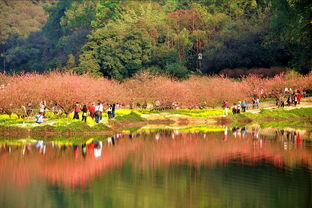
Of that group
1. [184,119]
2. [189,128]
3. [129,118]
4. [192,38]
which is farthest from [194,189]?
[192,38]

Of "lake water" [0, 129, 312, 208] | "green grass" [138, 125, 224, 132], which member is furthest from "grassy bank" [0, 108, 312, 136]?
"lake water" [0, 129, 312, 208]

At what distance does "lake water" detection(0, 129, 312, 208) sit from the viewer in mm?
26719

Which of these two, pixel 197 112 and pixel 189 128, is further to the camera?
pixel 197 112

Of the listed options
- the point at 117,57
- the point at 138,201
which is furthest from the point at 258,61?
the point at 138,201

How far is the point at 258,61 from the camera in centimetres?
8200

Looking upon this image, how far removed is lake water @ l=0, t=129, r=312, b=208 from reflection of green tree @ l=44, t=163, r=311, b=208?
0.11 feet

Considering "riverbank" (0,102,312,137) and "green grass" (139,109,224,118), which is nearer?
"riverbank" (0,102,312,137)

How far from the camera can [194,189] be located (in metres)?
28.8

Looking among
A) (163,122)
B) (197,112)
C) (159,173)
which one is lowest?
(159,173)

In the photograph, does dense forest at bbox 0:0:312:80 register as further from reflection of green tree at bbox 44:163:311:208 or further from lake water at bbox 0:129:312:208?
reflection of green tree at bbox 44:163:311:208

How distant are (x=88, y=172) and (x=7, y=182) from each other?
3792mm

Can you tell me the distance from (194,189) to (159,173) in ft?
12.7

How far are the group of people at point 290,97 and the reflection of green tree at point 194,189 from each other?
3105 centimetres

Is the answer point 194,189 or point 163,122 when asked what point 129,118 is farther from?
point 194,189
